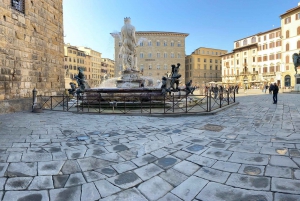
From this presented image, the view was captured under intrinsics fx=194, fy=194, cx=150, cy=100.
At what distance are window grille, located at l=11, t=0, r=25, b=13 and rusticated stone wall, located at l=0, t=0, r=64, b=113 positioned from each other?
12 cm

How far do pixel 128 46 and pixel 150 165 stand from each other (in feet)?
39.5

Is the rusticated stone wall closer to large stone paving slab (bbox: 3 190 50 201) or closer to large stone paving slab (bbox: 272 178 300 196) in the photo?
large stone paving slab (bbox: 3 190 50 201)

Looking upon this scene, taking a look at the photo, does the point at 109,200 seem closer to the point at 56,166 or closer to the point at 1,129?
the point at 56,166

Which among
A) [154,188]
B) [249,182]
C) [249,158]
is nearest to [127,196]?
[154,188]

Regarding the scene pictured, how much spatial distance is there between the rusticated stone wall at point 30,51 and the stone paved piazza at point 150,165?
456 cm

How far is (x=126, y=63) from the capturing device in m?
14.1

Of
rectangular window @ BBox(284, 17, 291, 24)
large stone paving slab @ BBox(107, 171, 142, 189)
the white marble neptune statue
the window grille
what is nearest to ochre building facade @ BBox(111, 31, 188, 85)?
rectangular window @ BBox(284, 17, 291, 24)

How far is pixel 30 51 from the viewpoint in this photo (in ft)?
31.7

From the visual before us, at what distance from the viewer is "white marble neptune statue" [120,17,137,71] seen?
13.8m

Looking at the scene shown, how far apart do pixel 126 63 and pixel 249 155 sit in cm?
1186

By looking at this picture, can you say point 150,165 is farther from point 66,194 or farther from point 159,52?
point 159,52

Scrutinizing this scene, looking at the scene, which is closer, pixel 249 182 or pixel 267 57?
pixel 249 182

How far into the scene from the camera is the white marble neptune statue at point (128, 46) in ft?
45.2

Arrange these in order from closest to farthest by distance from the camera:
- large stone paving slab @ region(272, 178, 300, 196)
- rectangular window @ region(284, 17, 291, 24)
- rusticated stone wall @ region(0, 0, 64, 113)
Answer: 1. large stone paving slab @ region(272, 178, 300, 196)
2. rusticated stone wall @ region(0, 0, 64, 113)
3. rectangular window @ region(284, 17, 291, 24)
